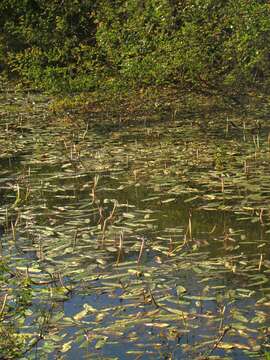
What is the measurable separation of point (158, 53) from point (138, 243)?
7486 mm

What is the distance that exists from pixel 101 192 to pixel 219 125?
4512mm

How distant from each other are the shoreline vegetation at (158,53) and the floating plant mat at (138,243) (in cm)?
196

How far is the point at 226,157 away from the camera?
11.3 metres

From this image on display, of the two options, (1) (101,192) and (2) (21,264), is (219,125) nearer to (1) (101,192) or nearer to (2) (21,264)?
(1) (101,192)

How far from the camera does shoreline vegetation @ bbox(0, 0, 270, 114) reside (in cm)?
1462

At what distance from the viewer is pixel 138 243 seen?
798 cm

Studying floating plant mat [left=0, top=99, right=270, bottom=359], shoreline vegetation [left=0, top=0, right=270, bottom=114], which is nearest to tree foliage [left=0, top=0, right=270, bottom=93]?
shoreline vegetation [left=0, top=0, right=270, bottom=114]

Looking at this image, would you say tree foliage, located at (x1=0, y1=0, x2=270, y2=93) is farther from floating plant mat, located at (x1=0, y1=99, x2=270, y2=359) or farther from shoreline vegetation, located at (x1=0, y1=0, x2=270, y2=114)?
floating plant mat, located at (x1=0, y1=99, x2=270, y2=359)

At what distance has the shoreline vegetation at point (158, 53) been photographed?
1462cm

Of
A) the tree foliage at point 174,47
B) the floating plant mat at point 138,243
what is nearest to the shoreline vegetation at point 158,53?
the tree foliage at point 174,47

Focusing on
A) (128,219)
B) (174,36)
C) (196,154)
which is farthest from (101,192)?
(174,36)

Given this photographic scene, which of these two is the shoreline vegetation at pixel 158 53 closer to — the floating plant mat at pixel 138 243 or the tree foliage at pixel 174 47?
the tree foliage at pixel 174 47

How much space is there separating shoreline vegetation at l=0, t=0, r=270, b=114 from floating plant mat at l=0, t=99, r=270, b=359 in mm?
1963

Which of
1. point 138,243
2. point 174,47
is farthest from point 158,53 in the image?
point 138,243
